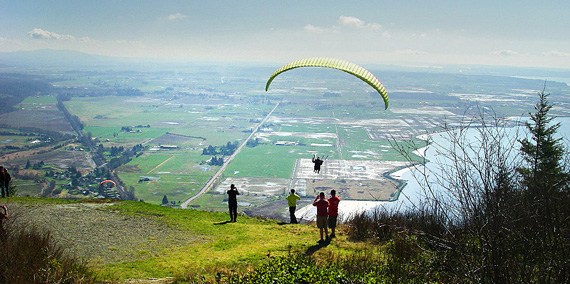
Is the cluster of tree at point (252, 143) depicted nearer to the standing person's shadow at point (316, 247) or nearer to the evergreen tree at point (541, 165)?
the evergreen tree at point (541, 165)

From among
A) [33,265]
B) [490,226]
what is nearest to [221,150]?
[33,265]

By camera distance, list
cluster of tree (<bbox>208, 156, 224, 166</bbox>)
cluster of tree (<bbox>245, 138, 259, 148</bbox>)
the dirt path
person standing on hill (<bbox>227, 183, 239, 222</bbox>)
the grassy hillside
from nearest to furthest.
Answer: the grassy hillside < the dirt path < person standing on hill (<bbox>227, 183, 239, 222</bbox>) < cluster of tree (<bbox>208, 156, 224, 166</bbox>) < cluster of tree (<bbox>245, 138, 259, 148</bbox>)

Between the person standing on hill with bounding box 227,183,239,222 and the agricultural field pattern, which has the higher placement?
the person standing on hill with bounding box 227,183,239,222

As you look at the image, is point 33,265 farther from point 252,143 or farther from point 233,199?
point 252,143

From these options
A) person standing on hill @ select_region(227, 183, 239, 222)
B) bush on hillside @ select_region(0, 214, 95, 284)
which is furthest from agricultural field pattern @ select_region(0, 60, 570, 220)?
bush on hillside @ select_region(0, 214, 95, 284)

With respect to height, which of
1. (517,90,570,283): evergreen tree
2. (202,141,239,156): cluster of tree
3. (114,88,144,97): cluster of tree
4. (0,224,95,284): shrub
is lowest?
(202,141,239,156): cluster of tree

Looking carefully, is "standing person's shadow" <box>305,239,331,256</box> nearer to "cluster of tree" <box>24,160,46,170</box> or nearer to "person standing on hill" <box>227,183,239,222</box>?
"person standing on hill" <box>227,183,239,222</box>

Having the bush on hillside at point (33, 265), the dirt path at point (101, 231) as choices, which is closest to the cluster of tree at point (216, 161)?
the dirt path at point (101, 231)
